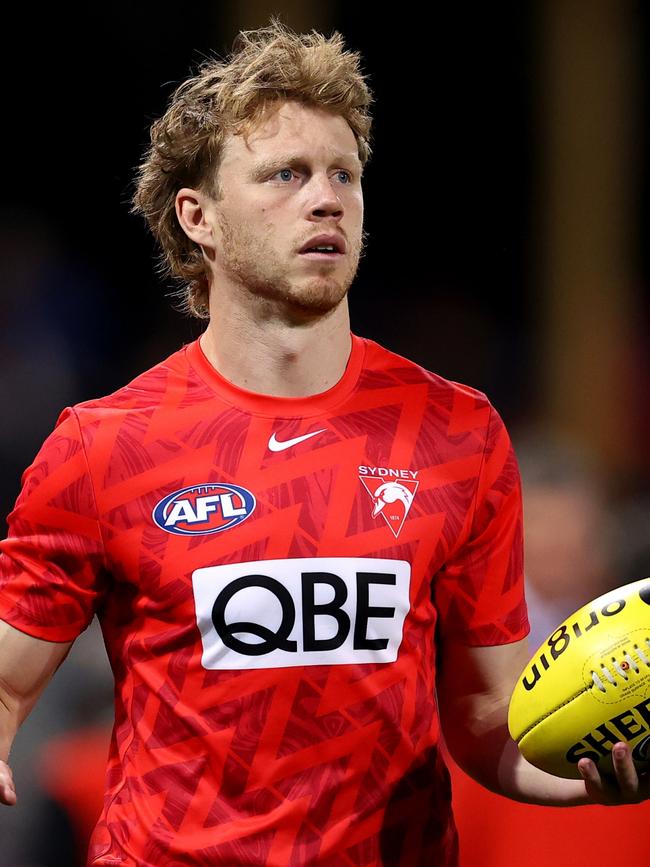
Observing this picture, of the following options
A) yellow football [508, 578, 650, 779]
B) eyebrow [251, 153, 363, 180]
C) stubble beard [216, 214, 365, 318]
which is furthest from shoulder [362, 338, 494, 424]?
yellow football [508, 578, 650, 779]

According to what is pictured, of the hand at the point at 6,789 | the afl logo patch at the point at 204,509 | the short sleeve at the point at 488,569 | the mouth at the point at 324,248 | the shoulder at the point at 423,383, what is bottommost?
the hand at the point at 6,789

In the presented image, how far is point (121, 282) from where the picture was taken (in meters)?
4.59

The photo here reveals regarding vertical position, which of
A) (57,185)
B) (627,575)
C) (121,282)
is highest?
(57,185)

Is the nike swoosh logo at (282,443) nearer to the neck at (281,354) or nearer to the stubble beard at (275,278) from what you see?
the neck at (281,354)

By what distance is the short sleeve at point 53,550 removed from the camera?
6.75ft

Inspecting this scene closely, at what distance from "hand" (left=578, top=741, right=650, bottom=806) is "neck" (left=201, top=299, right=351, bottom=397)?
77 cm

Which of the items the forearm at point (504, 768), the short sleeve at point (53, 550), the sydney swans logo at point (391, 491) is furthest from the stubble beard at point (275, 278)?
the forearm at point (504, 768)

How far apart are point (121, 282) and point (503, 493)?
2.69 m

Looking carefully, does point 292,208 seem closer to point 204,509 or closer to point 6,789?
point 204,509

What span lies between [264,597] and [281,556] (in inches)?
2.8

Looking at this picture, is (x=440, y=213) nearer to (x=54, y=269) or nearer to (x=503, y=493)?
(x=54, y=269)

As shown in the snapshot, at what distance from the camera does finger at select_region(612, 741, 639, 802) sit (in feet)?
5.98

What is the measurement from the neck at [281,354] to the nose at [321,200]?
17cm

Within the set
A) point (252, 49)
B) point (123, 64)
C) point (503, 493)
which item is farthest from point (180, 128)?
point (123, 64)
